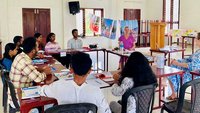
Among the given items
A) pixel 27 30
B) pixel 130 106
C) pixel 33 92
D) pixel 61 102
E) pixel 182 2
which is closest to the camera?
pixel 61 102

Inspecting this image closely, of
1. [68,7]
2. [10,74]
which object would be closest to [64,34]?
[68,7]

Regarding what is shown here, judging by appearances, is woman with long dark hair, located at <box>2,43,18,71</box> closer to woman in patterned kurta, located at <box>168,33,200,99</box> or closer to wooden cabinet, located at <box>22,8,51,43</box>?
woman in patterned kurta, located at <box>168,33,200,99</box>

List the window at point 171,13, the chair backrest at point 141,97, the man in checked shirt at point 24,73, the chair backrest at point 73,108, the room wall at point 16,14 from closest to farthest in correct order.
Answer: the chair backrest at point 73,108 < the chair backrest at point 141,97 < the man in checked shirt at point 24,73 < the room wall at point 16,14 < the window at point 171,13

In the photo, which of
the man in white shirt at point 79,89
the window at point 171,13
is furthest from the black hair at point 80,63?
the window at point 171,13

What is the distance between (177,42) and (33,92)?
1070cm

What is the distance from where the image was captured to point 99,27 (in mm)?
Answer: 10461

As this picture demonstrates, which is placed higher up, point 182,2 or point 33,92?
point 182,2

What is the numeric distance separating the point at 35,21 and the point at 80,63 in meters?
7.66

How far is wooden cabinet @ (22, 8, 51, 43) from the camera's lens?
8820 millimetres

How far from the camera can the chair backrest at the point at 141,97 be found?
204 centimetres

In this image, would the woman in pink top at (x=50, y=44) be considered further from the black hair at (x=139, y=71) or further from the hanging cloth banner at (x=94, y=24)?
the hanging cloth banner at (x=94, y=24)

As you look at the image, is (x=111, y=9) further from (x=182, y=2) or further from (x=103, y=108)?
(x=103, y=108)

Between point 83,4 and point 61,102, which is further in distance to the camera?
point 83,4

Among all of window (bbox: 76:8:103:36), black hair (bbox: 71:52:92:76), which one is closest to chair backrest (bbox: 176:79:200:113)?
black hair (bbox: 71:52:92:76)
